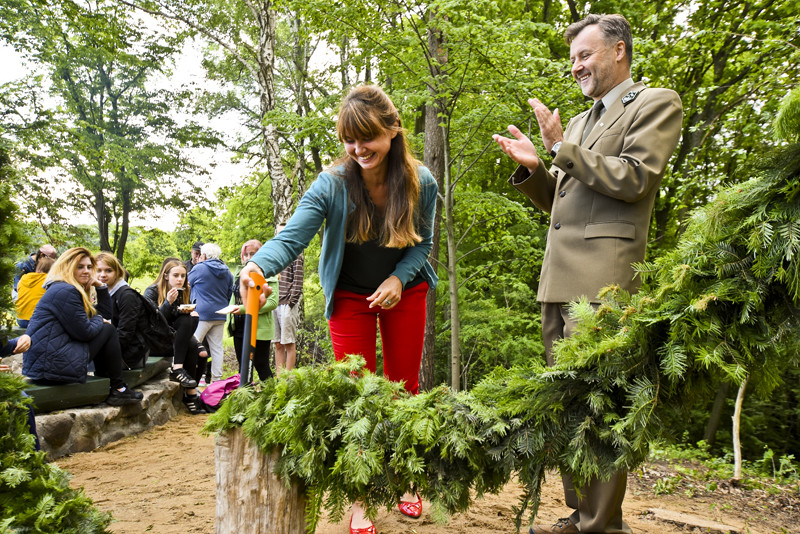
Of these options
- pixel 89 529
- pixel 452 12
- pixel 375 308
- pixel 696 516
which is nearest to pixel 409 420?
pixel 375 308

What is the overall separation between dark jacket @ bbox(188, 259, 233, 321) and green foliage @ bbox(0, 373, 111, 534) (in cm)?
502

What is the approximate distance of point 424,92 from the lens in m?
7.49

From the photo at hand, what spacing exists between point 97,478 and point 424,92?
18.8ft

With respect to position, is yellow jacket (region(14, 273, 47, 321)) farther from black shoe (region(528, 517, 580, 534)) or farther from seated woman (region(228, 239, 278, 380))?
black shoe (region(528, 517, 580, 534))

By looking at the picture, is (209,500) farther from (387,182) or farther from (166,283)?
(166,283)

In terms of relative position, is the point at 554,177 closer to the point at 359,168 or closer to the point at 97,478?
the point at 359,168

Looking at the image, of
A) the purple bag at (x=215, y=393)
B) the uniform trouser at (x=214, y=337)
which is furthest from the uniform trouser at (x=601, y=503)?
the uniform trouser at (x=214, y=337)

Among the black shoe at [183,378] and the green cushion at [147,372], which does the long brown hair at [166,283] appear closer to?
the green cushion at [147,372]

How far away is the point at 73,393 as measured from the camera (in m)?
5.42

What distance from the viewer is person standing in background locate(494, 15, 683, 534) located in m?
2.20

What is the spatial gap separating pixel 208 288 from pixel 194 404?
5.09ft

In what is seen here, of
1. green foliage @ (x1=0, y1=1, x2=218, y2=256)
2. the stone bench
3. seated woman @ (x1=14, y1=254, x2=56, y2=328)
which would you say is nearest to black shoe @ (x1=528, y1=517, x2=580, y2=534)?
the stone bench

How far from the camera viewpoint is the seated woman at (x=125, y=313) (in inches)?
255

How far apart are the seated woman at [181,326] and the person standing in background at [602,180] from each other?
6.01 metres
